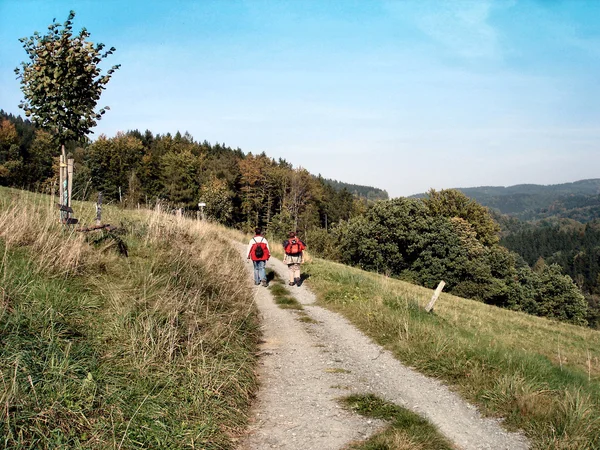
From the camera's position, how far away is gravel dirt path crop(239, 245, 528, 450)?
14.7 ft

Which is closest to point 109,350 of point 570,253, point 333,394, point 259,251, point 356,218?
point 333,394

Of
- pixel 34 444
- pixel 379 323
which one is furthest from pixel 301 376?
pixel 34 444

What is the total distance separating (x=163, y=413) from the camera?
154 inches

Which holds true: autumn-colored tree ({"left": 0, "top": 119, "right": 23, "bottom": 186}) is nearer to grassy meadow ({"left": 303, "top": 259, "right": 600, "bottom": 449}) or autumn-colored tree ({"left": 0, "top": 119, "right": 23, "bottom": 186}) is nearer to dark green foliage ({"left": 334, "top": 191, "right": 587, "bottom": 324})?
dark green foliage ({"left": 334, "top": 191, "right": 587, "bottom": 324})

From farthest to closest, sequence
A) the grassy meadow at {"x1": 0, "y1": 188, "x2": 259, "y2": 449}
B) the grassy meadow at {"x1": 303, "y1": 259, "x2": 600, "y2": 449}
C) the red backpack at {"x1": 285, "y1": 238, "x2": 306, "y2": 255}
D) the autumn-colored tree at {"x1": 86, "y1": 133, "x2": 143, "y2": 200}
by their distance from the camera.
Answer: the autumn-colored tree at {"x1": 86, "y1": 133, "x2": 143, "y2": 200}
the red backpack at {"x1": 285, "y1": 238, "x2": 306, "y2": 255}
the grassy meadow at {"x1": 303, "y1": 259, "x2": 600, "y2": 449}
the grassy meadow at {"x1": 0, "y1": 188, "x2": 259, "y2": 449}

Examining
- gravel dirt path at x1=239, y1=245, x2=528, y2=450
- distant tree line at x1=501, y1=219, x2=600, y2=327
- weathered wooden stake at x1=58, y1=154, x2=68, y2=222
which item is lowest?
distant tree line at x1=501, y1=219, x2=600, y2=327

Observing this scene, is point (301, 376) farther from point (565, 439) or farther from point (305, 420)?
point (565, 439)

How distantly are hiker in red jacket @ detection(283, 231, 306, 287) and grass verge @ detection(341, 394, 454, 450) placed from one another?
856 centimetres

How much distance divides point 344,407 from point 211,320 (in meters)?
2.38

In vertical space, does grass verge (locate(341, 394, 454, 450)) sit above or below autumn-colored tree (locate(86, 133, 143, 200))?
below

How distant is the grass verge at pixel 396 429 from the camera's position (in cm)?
418

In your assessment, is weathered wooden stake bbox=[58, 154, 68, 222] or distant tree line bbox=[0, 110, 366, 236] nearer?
weathered wooden stake bbox=[58, 154, 68, 222]

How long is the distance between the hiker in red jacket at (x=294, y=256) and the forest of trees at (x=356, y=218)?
19.0 m

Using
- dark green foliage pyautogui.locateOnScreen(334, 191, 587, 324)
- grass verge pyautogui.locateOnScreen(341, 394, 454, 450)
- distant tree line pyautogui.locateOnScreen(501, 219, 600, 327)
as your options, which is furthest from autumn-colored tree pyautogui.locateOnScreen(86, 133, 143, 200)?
distant tree line pyautogui.locateOnScreen(501, 219, 600, 327)
